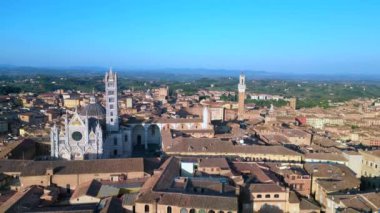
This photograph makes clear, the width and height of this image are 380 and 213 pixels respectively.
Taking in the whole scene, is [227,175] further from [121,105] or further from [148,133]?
[121,105]

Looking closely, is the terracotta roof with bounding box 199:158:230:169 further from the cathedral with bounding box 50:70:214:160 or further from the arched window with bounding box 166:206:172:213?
the cathedral with bounding box 50:70:214:160

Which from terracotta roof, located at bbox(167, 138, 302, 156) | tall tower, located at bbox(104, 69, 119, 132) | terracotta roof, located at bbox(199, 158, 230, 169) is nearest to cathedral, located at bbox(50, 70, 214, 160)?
tall tower, located at bbox(104, 69, 119, 132)

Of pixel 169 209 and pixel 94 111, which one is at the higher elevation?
pixel 94 111

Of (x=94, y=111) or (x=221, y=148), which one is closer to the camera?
(x=221, y=148)

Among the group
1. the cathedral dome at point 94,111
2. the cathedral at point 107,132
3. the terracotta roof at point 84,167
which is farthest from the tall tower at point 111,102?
the terracotta roof at point 84,167

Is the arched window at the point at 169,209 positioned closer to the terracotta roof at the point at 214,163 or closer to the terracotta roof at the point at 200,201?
the terracotta roof at the point at 200,201

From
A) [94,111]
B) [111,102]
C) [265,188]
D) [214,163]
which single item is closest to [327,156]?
[214,163]

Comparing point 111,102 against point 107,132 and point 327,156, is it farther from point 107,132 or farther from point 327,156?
point 327,156

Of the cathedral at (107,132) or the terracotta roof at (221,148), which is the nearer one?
the cathedral at (107,132)

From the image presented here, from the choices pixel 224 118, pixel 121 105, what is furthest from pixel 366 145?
pixel 121 105
